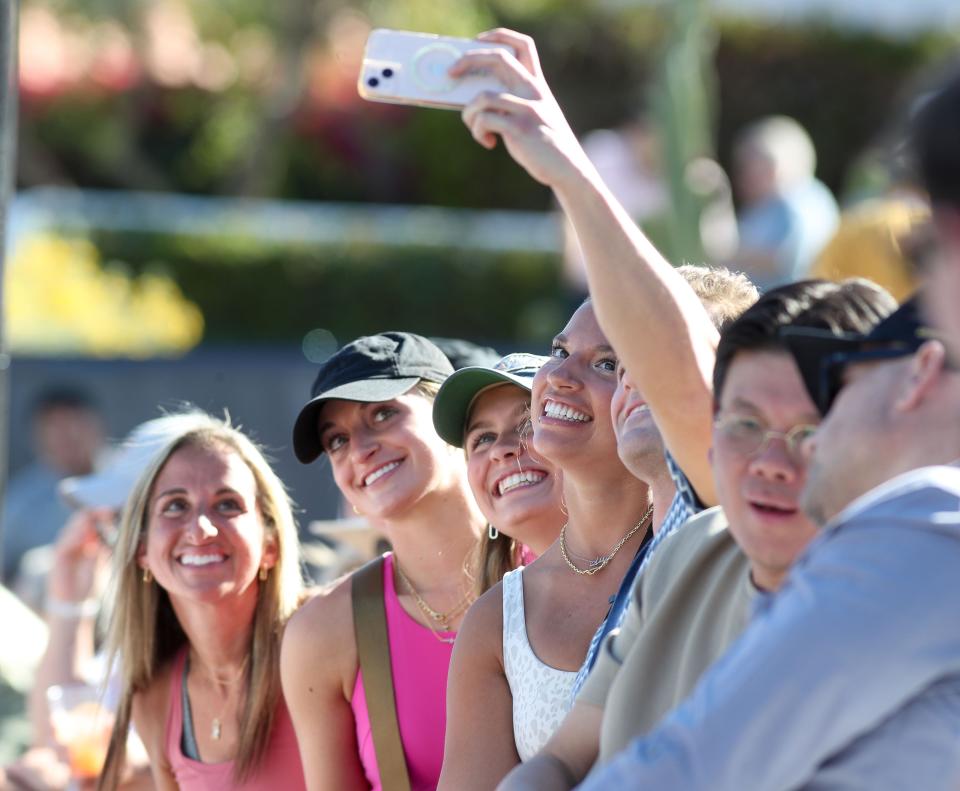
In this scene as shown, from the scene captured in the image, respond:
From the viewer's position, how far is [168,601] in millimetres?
3805

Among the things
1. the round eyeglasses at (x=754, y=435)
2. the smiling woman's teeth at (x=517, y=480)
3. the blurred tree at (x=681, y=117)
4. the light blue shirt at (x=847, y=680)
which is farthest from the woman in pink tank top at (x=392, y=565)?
the blurred tree at (x=681, y=117)

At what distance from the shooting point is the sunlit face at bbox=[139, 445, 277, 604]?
11.7 feet

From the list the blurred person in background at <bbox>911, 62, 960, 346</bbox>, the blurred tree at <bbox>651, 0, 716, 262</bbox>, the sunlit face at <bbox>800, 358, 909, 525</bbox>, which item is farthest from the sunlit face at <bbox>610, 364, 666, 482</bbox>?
the blurred tree at <bbox>651, 0, 716, 262</bbox>

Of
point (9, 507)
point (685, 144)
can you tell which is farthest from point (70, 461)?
point (685, 144)

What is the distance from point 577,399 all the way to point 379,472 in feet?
2.54

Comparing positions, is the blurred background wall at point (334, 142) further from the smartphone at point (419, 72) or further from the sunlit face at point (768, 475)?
the sunlit face at point (768, 475)

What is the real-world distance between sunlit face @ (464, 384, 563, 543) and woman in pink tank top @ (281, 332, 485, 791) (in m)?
0.25

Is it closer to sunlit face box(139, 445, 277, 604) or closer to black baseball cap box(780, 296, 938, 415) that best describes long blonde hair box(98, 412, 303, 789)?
sunlit face box(139, 445, 277, 604)

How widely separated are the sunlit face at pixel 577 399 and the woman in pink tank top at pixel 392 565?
2.09 ft

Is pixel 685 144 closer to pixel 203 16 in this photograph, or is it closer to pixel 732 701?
pixel 732 701

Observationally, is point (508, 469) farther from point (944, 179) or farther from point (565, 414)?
point (944, 179)

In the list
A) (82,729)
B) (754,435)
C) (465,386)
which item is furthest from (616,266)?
(82,729)

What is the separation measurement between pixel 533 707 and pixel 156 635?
1.57 metres

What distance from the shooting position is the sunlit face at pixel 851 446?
154cm
